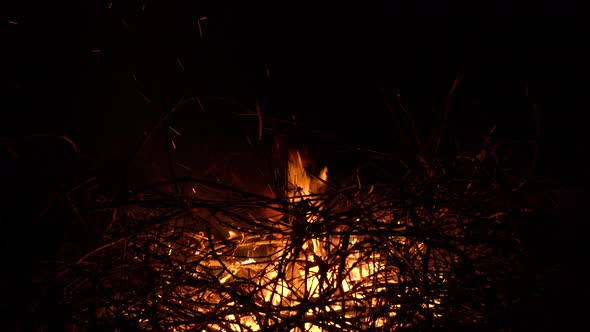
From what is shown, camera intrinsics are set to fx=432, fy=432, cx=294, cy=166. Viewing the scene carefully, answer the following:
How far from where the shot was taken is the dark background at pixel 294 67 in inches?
52.8

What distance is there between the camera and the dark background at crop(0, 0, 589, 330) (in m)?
1.34

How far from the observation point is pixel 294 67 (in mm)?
1461

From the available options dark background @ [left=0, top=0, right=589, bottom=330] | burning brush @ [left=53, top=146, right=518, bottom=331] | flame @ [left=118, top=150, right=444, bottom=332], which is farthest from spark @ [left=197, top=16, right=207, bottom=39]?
burning brush @ [left=53, top=146, right=518, bottom=331]

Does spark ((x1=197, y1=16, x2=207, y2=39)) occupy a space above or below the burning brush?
above

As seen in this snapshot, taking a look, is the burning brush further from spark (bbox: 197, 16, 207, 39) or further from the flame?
spark (bbox: 197, 16, 207, 39)

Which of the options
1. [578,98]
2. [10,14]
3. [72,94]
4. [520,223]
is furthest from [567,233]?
[10,14]

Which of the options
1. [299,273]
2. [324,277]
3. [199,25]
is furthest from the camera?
[199,25]

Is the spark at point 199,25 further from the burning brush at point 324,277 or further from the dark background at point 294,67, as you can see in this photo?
the burning brush at point 324,277

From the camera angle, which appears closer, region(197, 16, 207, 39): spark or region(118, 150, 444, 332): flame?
region(118, 150, 444, 332): flame

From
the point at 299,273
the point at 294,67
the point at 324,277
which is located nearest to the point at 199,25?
the point at 294,67

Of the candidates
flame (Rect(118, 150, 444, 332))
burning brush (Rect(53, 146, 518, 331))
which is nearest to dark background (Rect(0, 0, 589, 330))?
flame (Rect(118, 150, 444, 332))

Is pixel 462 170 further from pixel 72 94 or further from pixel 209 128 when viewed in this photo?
pixel 72 94

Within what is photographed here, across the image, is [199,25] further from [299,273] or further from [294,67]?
[299,273]

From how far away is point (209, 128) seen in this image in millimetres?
1459
